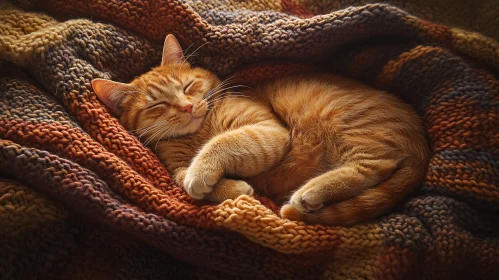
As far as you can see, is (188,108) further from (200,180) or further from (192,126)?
(200,180)

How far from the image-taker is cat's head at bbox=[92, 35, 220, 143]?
1.57 metres

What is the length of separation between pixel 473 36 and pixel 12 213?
1.60 m

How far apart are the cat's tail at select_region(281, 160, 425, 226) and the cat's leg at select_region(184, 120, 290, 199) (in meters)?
0.20

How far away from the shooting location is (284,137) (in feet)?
4.90

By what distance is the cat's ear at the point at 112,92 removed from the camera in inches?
57.8

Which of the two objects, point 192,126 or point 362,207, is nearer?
point 362,207

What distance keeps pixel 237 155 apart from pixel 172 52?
537 mm

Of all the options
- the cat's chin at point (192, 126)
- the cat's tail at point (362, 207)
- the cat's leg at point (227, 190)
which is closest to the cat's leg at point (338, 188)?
the cat's tail at point (362, 207)

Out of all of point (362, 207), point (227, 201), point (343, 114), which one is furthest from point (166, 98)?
point (362, 207)

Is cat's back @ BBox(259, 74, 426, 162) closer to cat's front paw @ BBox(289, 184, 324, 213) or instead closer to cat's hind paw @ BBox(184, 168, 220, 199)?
cat's front paw @ BBox(289, 184, 324, 213)

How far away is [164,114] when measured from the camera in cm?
161

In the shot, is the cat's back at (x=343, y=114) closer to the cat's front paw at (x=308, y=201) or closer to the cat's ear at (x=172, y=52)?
the cat's front paw at (x=308, y=201)

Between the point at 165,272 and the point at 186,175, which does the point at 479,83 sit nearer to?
the point at 186,175

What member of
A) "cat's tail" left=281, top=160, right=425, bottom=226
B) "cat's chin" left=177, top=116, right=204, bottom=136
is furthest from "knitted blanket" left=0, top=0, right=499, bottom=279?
"cat's chin" left=177, top=116, right=204, bottom=136
